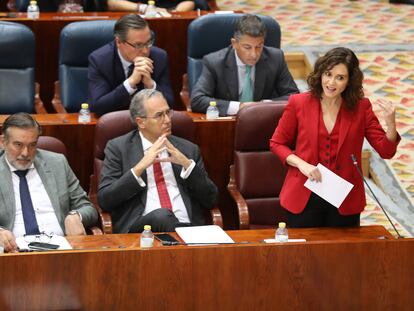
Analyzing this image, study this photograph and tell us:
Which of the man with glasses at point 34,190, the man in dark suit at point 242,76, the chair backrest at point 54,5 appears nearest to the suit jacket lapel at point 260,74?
the man in dark suit at point 242,76

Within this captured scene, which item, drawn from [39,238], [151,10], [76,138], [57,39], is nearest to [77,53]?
[57,39]

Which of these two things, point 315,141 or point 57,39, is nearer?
point 315,141

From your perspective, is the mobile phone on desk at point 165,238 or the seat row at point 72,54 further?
the seat row at point 72,54

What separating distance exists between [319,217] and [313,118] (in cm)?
33

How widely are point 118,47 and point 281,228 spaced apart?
124 cm

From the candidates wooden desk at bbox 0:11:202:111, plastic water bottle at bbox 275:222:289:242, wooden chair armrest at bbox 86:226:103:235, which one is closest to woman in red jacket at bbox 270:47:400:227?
plastic water bottle at bbox 275:222:289:242

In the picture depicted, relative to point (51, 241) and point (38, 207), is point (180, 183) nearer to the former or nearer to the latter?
point (38, 207)

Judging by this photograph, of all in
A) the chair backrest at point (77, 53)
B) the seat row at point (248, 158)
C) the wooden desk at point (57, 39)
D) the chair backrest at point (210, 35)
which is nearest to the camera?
the seat row at point (248, 158)

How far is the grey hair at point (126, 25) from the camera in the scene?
4.06 meters

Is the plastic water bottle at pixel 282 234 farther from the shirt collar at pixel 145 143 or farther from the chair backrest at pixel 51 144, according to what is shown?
the chair backrest at pixel 51 144

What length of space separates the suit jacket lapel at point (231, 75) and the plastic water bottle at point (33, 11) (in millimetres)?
1061

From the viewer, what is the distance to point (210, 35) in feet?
15.1

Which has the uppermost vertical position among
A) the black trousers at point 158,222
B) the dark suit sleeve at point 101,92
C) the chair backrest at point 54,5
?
the chair backrest at point 54,5

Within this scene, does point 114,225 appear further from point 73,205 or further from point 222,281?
point 222,281
